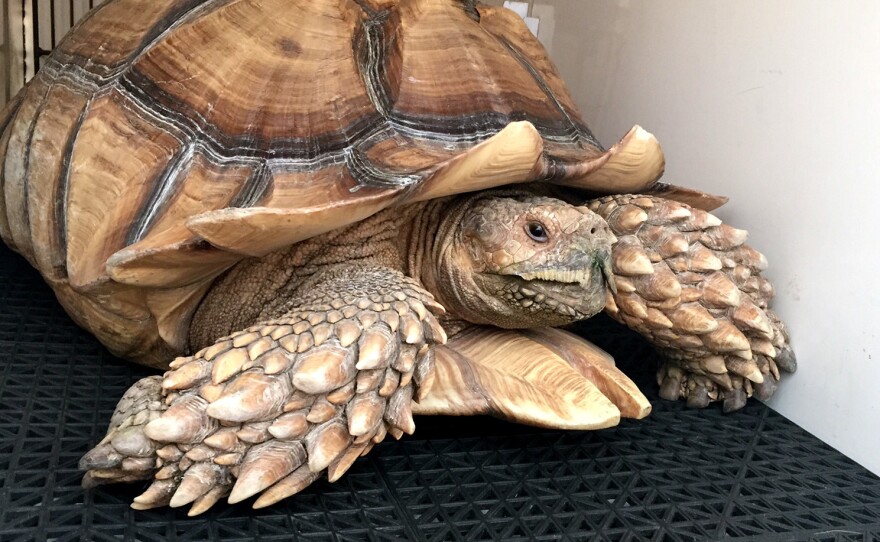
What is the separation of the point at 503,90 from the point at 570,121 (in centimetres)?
29

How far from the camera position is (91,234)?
1.79m

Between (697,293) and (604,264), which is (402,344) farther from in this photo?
(697,293)

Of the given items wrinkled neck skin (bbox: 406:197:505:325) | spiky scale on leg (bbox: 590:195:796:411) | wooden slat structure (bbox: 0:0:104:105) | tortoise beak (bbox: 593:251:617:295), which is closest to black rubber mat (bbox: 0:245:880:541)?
spiky scale on leg (bbox: 590:195:796:411)

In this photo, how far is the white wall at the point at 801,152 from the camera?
1870 millimetres

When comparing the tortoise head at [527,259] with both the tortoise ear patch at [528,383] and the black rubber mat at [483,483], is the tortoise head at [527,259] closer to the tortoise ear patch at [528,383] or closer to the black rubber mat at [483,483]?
the tortoise ear patch at [528,383]

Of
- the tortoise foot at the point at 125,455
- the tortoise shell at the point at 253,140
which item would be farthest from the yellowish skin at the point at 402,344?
the tortoise shell at the point at 253,140

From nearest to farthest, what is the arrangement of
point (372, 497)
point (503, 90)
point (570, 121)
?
point (372, 497)
point (503, 90)
point (570, 121)

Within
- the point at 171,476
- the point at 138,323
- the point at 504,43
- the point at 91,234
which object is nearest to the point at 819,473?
the point at 504,43

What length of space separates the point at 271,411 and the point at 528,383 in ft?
2.34

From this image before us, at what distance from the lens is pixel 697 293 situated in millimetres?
1944

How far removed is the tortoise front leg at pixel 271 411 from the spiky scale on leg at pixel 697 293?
76 cm

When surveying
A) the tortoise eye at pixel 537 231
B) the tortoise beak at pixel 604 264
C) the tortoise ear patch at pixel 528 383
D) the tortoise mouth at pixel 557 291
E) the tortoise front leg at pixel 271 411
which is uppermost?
the tortoise eye at pixel 537 231

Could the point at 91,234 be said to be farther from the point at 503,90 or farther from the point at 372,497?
the point at 503,90

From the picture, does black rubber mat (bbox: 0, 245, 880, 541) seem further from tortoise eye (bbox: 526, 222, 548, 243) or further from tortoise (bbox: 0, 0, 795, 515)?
tortoise eye (bbox: 526, 222, 548, 243)
